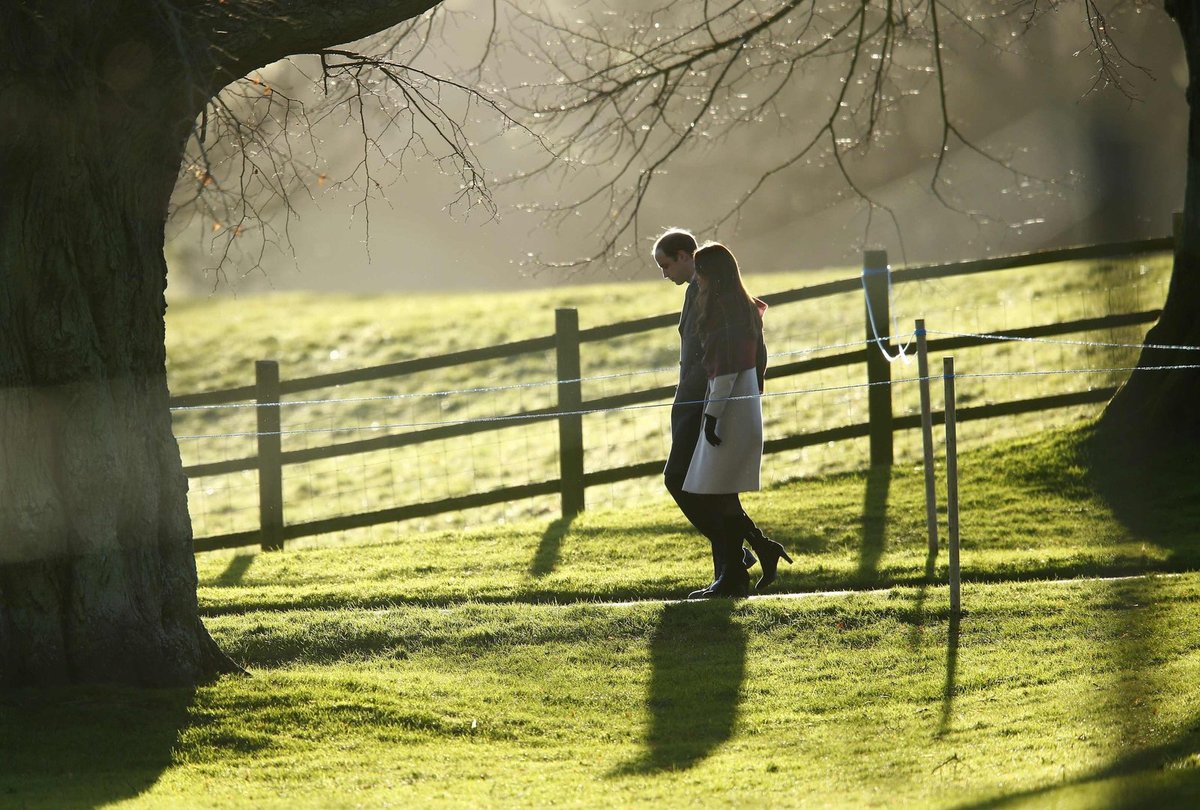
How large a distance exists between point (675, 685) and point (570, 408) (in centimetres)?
441

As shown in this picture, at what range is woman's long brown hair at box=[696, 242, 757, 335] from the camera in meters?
7.55

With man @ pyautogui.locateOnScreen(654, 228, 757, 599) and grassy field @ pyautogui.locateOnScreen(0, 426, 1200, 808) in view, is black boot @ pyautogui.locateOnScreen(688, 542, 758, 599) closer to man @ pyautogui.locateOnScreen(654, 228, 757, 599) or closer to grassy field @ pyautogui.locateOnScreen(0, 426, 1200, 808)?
man @ pyautogui.locateOnScreen(654, 228, 757, 599)

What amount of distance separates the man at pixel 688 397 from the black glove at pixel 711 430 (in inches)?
10.3

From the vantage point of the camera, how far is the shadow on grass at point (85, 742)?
5129mm

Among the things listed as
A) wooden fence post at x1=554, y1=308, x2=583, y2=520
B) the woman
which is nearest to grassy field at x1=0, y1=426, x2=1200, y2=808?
the woman

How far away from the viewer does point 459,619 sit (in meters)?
7.82

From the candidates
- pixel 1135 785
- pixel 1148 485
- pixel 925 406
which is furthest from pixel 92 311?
pixel 1148 485

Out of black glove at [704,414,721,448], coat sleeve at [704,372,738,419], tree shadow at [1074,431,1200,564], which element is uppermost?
coat sleeve at [704,372,738,419]

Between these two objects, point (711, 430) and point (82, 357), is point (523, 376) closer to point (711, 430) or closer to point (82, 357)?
point (711, 430)

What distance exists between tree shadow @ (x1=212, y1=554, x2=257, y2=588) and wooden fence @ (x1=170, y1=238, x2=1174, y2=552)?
0.53 metres

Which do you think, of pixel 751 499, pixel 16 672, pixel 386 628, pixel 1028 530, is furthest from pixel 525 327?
pixel 16 672

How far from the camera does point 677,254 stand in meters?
7.90

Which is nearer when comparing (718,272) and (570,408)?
(718,272)

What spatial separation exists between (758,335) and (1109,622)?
2.39 m
